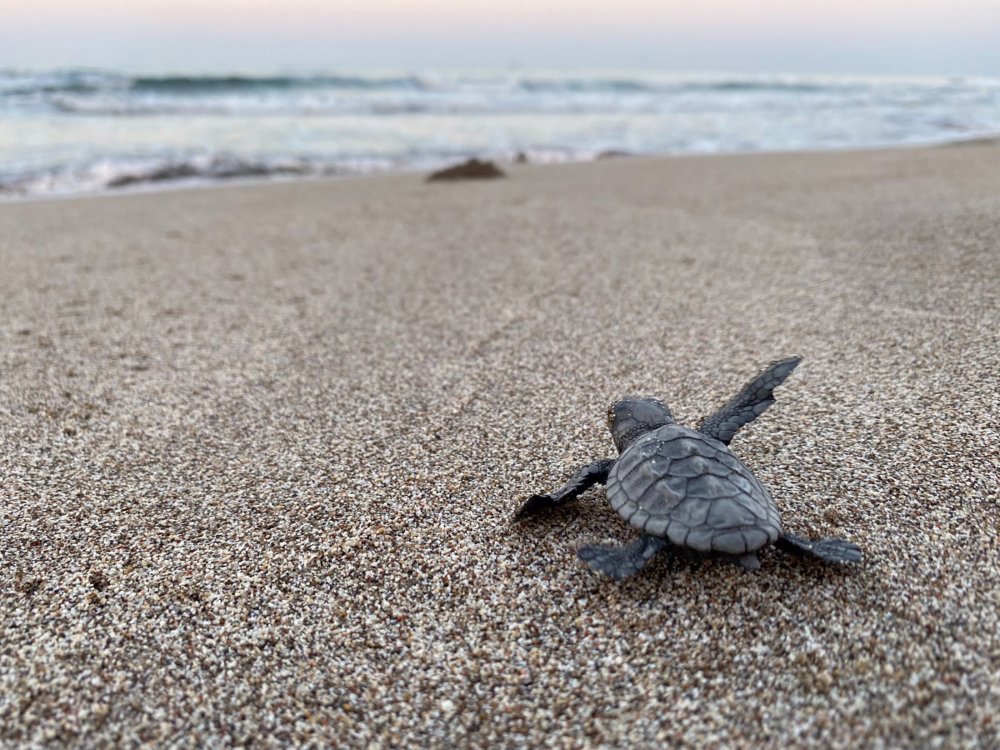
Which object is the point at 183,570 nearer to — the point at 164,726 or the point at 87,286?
the point at 164,726

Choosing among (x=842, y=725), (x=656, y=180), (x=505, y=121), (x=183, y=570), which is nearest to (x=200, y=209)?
(x=656, y=180)

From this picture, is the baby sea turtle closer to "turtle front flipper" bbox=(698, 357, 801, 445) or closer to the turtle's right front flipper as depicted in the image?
the turtle's right front flipper

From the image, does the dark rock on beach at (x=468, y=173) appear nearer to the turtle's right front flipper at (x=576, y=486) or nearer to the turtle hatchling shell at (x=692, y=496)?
the turtle's right front flipper at (x=576, y=486)

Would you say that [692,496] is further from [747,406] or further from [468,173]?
[468,173]

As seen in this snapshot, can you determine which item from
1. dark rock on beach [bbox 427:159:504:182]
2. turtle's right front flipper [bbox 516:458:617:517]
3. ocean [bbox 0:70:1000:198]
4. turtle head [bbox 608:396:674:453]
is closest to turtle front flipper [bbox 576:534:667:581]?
turtle's right front flipper [bbox 516:458:617:517]

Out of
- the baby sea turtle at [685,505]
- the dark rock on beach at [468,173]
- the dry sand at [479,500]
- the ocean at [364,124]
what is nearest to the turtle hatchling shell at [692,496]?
the baby sea turtle at [685,505]
